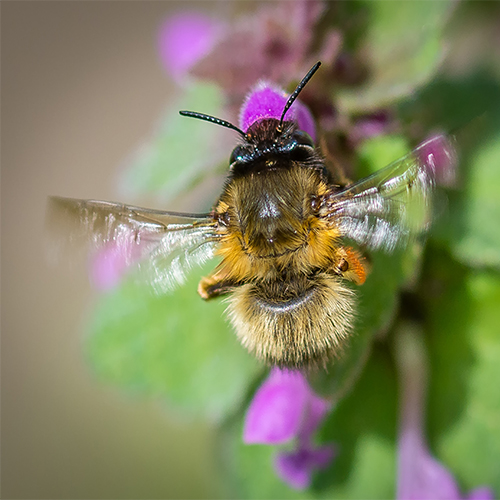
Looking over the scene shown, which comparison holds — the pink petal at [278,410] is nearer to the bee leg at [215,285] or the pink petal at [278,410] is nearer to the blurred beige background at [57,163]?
the bee leg at [215,285]

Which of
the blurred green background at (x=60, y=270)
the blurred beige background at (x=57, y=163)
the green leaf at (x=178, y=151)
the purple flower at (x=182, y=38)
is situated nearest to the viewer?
the green leaf at (x=178, y=151)

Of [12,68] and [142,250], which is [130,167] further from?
[12,68]

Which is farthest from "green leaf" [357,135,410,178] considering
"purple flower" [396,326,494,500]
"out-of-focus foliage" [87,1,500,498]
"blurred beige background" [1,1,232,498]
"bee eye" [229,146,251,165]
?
"blurred beige background" [1,1,232,498]

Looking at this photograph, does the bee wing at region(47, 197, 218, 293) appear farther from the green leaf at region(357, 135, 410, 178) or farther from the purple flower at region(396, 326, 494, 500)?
the purple flower at region(396, 326, 494, 500)

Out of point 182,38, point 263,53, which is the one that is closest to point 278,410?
point 263,53

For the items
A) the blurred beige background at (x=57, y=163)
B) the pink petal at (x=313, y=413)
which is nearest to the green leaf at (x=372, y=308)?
the pink petal at (x=313, y=413)

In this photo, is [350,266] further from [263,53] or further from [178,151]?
[178,151]
